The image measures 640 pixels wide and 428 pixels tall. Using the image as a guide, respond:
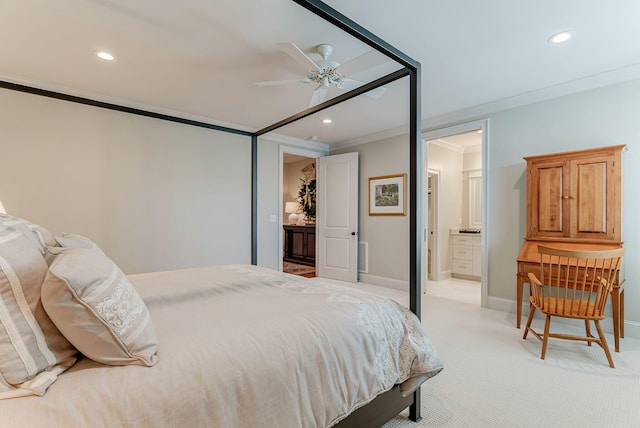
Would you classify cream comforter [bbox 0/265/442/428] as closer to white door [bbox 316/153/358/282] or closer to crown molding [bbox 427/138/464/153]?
white door [bbox 316/153/358/282]

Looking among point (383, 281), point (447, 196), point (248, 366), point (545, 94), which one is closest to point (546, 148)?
point (545, 94)

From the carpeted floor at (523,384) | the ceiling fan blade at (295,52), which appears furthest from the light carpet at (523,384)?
the ceiling fan blade at (295,52)

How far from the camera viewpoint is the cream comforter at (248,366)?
774 millimetres

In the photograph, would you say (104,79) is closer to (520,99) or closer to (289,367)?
(289,367)

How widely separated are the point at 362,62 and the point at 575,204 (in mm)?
2457

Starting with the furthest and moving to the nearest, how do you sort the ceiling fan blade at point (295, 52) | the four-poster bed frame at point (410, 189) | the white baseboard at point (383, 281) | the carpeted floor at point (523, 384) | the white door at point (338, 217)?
the white door at point (338, 217) → the white baseboard at point (383, 281) → the ceiling fan blade at point (295, 52) → the carpeted floor at point (523, 384) → the four-poster bed frame at point (410, 189)

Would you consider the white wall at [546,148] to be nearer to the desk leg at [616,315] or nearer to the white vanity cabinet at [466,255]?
the desk leg at [616,315]

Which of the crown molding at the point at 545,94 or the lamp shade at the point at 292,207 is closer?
the crown molding at the point at 545,94

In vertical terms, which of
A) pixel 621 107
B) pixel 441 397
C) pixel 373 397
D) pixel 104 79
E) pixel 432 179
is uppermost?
pixel 104 79

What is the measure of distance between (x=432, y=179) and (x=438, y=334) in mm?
3319

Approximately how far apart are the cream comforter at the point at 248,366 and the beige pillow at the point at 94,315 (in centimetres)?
4

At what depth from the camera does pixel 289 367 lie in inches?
41.9

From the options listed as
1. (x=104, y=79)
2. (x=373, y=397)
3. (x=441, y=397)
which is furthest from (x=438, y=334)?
(x=104, y=79)

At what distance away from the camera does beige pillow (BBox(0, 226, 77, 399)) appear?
0.76 m
